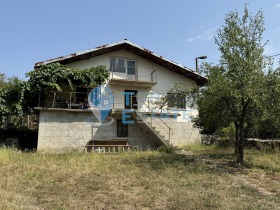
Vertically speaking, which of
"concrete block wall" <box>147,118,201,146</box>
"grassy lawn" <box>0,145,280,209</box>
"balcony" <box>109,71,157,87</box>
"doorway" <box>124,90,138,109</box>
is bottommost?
"grassy lawn" <box>0,145,280,209</box>

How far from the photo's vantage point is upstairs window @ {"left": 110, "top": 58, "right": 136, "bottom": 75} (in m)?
20.4

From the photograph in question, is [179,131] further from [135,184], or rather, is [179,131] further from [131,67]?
[135,184]

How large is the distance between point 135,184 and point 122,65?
12909mm

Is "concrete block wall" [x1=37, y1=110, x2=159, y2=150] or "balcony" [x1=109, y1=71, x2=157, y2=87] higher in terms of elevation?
"balcony" [x1=109, y1=71, x2=157, y2=87]

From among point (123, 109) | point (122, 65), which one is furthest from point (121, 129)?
point (122, 65)

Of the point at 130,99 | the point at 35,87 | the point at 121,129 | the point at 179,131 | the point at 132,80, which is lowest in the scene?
the point at 179,131

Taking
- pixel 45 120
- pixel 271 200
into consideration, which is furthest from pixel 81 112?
pixel 271 200

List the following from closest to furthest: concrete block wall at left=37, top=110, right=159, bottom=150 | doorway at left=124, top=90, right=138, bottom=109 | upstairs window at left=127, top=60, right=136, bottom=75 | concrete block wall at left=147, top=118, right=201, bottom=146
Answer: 1. concrete block wall at left=37, top=110, right=159, bottom=150
2. concrete block wall at left=147, top=118, right=201, bottom=146
3. doorway at left=124, top=90, right=138, bottom=109
4. upstairs window at left=127, top=60, right=136, bottom=75

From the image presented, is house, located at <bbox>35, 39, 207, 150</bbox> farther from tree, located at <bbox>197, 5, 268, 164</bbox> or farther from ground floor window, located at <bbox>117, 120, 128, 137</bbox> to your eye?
tree, located at <bbox>197, 5, 268, 164</bbox>

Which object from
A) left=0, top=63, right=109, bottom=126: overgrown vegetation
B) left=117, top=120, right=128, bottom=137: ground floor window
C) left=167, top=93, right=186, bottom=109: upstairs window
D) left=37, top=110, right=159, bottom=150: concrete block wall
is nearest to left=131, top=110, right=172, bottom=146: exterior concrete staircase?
left=117, top=120, right=128, bottom=137: ground floor window

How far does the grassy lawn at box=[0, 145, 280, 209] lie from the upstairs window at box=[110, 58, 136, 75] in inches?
345

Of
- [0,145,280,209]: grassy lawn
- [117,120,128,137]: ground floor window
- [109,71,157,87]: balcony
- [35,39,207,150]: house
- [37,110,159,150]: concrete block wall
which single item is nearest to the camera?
[0,145,280,209]: grassy lawn

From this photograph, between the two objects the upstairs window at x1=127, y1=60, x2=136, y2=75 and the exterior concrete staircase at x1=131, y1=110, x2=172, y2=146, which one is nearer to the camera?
the exterior concrete staircase at x1=131, y1=110, x2=172, y2=146

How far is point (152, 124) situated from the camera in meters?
19.9
